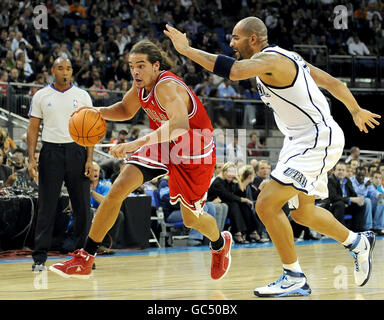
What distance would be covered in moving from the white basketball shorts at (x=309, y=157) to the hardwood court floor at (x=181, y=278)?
81 cm

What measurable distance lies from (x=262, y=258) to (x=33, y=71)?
25.4 feet

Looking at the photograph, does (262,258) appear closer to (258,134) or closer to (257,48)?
(257,48)

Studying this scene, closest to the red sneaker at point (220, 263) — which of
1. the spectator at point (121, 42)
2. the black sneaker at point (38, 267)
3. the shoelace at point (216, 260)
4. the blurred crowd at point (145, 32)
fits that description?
the shoelace at point (216, 260)

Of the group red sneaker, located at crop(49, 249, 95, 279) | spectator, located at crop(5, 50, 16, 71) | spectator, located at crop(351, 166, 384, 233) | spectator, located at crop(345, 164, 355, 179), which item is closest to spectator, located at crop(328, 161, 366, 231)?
spectator, located at crop(345, 164, 355, 179)

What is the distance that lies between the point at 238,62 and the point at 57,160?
301cm

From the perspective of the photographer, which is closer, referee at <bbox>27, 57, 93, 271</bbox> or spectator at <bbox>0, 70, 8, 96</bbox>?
referee at <bbox>27, 57, 93, 271</bbox>

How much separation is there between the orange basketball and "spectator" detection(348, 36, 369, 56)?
→ 16.2 m

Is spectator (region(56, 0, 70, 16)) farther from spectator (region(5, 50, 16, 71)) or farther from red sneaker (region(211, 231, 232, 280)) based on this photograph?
red sneaker (region(211, 231, 232, 280))

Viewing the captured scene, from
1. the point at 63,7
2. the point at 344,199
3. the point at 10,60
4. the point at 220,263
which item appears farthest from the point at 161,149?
the point at 63,7

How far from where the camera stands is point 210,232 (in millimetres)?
5914

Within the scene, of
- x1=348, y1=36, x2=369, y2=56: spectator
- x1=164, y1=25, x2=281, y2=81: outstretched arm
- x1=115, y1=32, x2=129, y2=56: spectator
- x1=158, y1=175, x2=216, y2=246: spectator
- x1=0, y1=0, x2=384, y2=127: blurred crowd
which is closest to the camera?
x1=164, y1=25, x2=281, y2=81: outstretched arm

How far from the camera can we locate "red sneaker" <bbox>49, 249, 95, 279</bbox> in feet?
16.8

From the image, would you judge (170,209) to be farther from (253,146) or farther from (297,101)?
(297,101)

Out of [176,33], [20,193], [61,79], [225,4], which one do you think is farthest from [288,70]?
[225,4]
